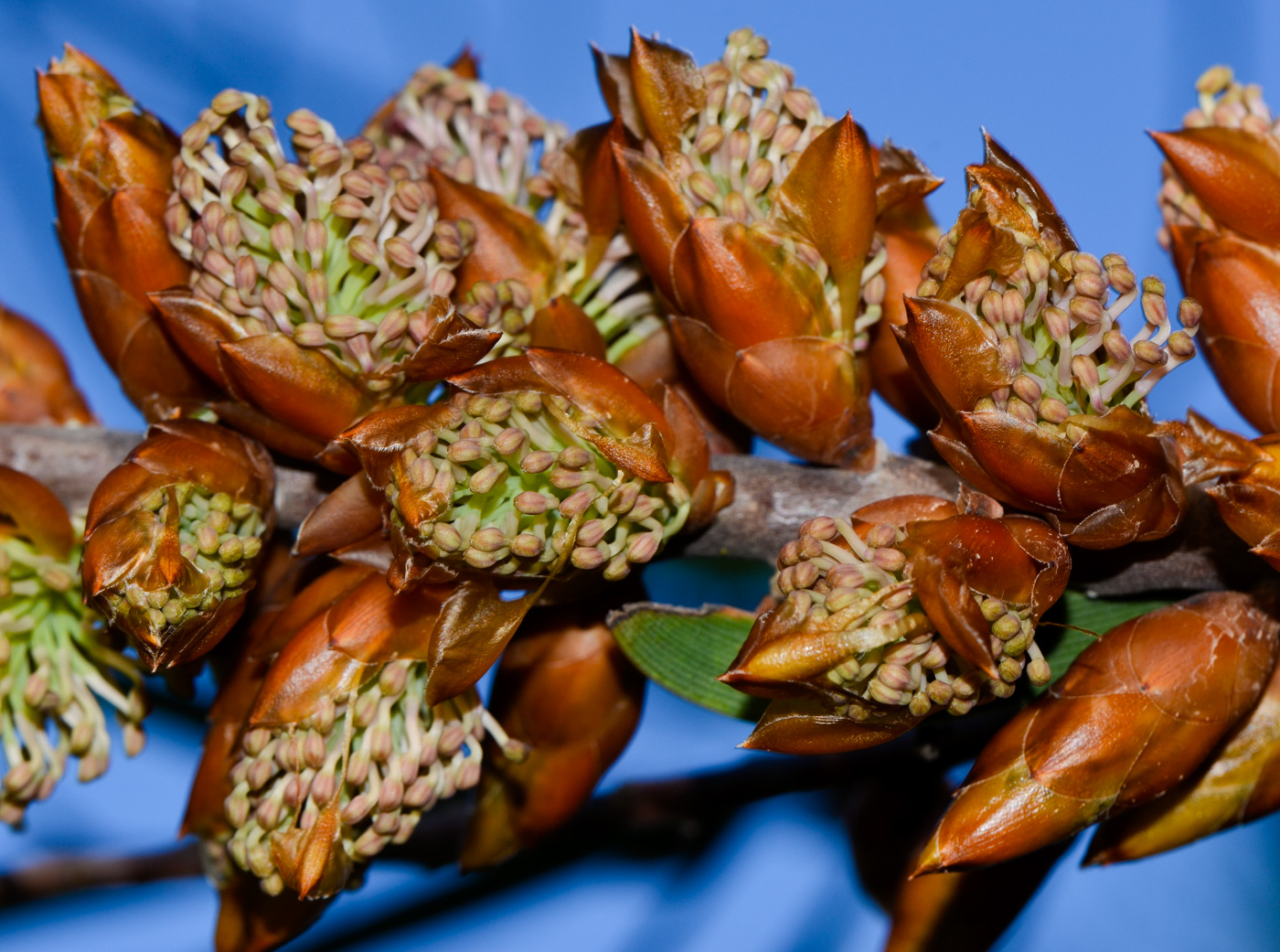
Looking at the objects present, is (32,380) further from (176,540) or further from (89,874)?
(89,874)

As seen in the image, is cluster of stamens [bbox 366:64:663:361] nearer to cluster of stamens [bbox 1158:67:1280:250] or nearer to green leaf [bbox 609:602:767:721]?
green leaf [bbox 609:602:767:721]

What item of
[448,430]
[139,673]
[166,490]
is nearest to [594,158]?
[448,430]

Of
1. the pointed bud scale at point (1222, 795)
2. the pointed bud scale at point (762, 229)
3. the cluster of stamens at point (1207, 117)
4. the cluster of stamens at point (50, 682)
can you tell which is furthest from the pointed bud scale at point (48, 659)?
the cluster of stamens at point (1207, 117)

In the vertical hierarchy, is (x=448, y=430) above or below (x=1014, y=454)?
below

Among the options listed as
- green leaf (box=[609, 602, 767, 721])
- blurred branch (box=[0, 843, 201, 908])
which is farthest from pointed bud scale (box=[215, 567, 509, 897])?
blurred branch (box=[0, 843, 201, 908])

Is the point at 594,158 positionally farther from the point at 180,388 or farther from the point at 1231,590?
the point at 1231,590

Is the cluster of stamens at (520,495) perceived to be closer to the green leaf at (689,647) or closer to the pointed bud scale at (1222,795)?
the green leaf at (689,647)

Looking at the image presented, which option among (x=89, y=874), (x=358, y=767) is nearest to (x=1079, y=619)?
(x=358, y=767)
